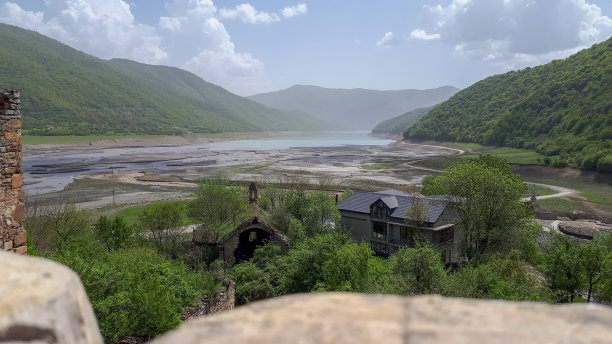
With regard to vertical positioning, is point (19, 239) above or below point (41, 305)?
below

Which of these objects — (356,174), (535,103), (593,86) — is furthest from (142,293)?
(535,103)

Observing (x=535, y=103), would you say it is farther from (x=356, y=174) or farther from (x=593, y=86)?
(x=356, y=174)

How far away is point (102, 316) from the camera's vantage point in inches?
650

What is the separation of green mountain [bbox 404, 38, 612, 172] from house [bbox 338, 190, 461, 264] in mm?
→ 71736

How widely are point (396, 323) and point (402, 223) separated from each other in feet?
123

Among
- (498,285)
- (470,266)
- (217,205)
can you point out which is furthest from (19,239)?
(217,205)

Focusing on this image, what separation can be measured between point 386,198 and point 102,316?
31047mm

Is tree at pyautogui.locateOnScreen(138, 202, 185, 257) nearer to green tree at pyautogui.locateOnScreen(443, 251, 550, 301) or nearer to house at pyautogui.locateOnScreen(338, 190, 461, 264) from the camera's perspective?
house at pyautogui.locateOnScreen(338, 190, 461, 264)

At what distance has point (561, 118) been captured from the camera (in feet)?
455

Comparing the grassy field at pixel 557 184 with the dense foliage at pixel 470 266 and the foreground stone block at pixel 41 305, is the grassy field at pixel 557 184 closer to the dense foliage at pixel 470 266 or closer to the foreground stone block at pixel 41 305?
the dense foliage at pixel 470 266

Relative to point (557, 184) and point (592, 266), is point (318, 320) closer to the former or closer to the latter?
point (592, 266)

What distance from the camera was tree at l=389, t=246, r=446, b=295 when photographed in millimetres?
24391

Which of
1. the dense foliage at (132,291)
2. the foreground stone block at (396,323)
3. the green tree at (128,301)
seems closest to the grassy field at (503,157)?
the dense foliage at (132,291)

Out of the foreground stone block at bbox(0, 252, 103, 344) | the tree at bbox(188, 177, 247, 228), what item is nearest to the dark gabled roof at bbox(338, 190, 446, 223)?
the tree at bbox(188, 177, 247, 228)
